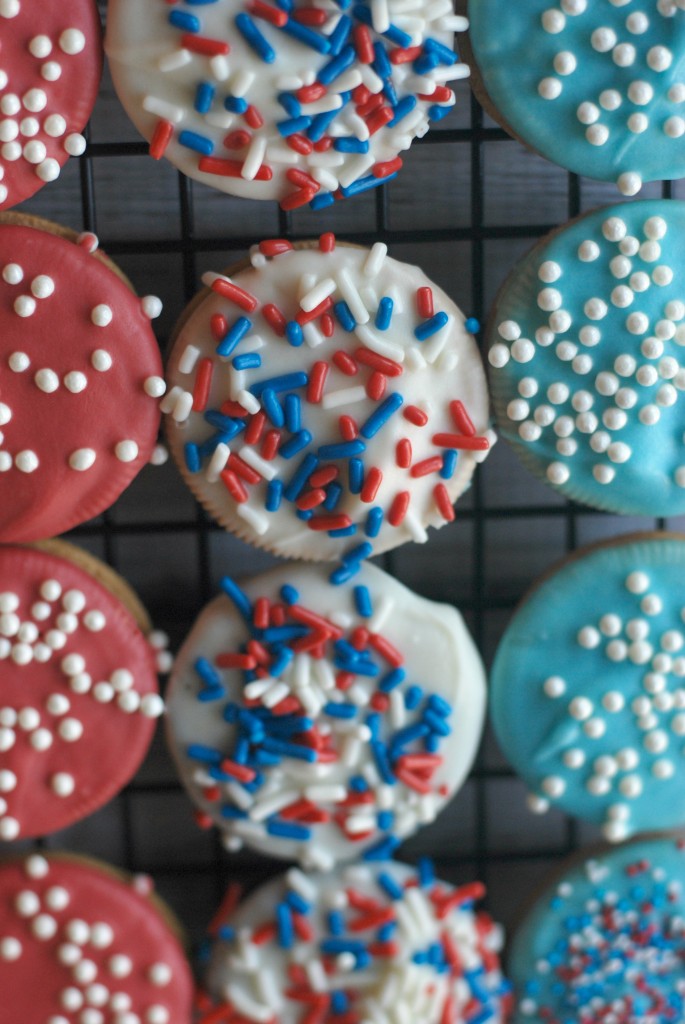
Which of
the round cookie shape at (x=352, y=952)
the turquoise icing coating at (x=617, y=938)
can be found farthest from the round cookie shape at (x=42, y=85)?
the turquoise icing coating at (x=617, y=938)

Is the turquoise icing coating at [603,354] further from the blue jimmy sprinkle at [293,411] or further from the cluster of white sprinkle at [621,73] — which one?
the blue jimmy sprinkle at [293,411]

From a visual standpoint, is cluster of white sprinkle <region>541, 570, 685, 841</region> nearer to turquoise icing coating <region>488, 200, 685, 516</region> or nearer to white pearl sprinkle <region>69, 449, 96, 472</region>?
turquoise icing coating <region>488, 200, 685, 516</region>

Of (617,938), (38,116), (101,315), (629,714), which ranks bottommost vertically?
(617,938)

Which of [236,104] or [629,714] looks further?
[629,714]

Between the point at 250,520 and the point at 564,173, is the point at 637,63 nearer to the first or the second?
the point at 564,173

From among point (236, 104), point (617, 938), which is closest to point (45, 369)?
point (236, 104)

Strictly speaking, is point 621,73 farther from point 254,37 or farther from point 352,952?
point 352,952

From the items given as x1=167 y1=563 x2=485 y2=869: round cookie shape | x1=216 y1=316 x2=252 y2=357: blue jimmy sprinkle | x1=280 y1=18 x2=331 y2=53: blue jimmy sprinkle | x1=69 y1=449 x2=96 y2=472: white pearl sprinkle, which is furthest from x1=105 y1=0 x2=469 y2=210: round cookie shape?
x1=167 y1=563 x2=485 y2=869: round cookie shape
